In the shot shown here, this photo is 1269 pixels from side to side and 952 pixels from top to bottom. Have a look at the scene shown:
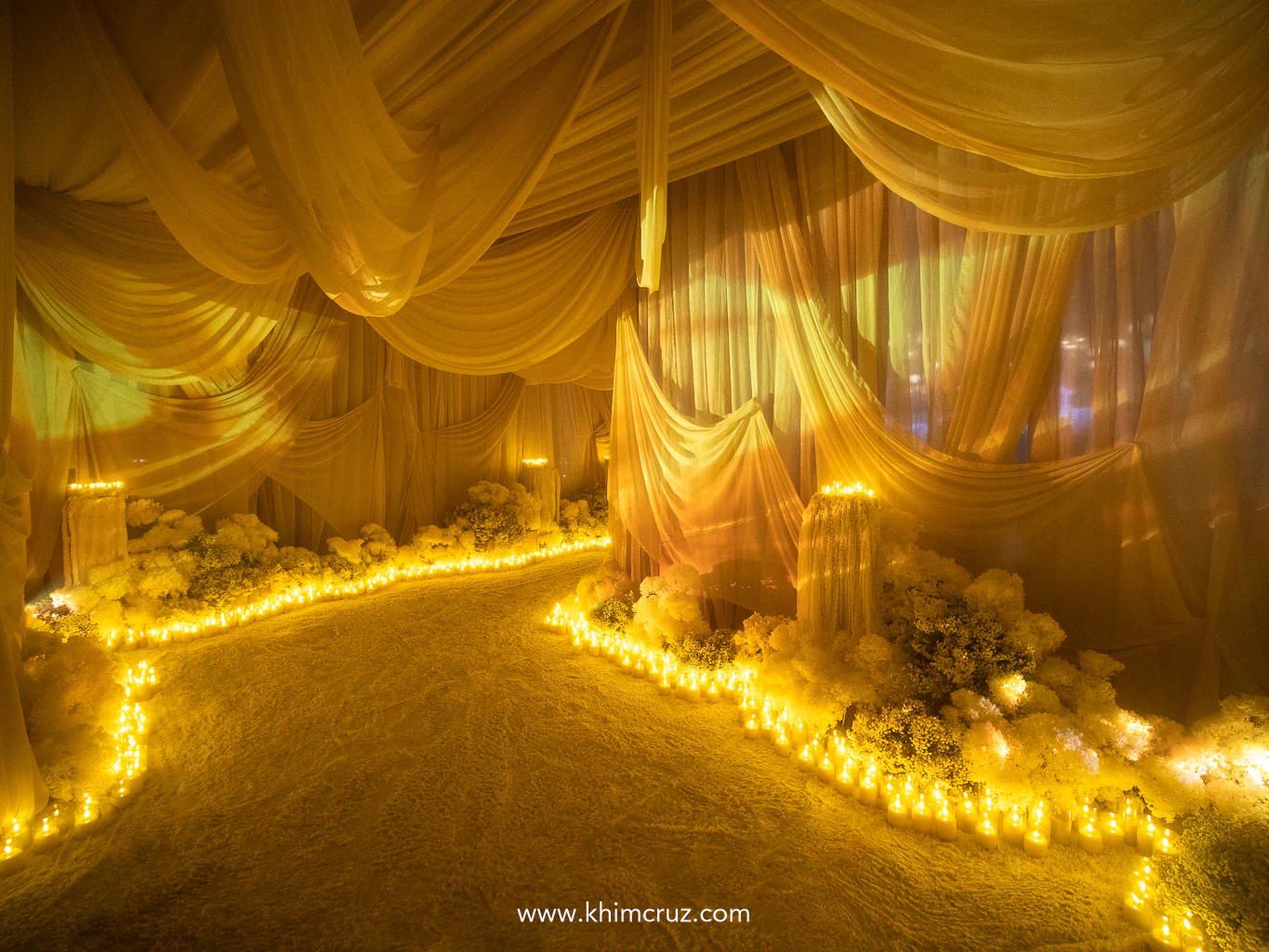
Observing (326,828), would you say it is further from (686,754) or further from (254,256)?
(254,256)

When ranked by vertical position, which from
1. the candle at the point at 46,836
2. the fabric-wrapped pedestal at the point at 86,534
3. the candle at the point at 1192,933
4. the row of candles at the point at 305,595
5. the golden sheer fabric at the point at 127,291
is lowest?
the row of candles at the point at 305,595

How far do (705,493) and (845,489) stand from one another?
1067 mm

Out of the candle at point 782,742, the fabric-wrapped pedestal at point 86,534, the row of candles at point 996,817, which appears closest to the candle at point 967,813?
the row of candles at point 996,817

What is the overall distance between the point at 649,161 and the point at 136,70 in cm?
176

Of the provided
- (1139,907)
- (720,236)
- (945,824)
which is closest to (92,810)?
(945,824)

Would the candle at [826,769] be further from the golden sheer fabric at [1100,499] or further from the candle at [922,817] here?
the golden sheer fabric at [1100,499]

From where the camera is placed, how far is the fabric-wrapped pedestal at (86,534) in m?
3.95

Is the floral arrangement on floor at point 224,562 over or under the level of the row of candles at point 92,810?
over

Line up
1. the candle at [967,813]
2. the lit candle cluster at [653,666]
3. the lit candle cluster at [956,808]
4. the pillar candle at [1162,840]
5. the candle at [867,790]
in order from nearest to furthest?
the pillar candle at [1162,840] → the lit candle cluster at [956,808] → the candle at [967,813] → the candle at [867,790] → the lit candle cluster at [653,666]

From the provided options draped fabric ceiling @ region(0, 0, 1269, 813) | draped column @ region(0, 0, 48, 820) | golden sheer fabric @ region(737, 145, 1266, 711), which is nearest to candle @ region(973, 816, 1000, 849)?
golden sheer fabric @ region(737, 145, 1266, 711)

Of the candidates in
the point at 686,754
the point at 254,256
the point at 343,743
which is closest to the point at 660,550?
the point at 686,754

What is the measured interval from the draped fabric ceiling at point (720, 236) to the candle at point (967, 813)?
995 mm

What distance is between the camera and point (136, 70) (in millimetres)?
2004

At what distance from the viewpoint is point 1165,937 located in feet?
5.26
